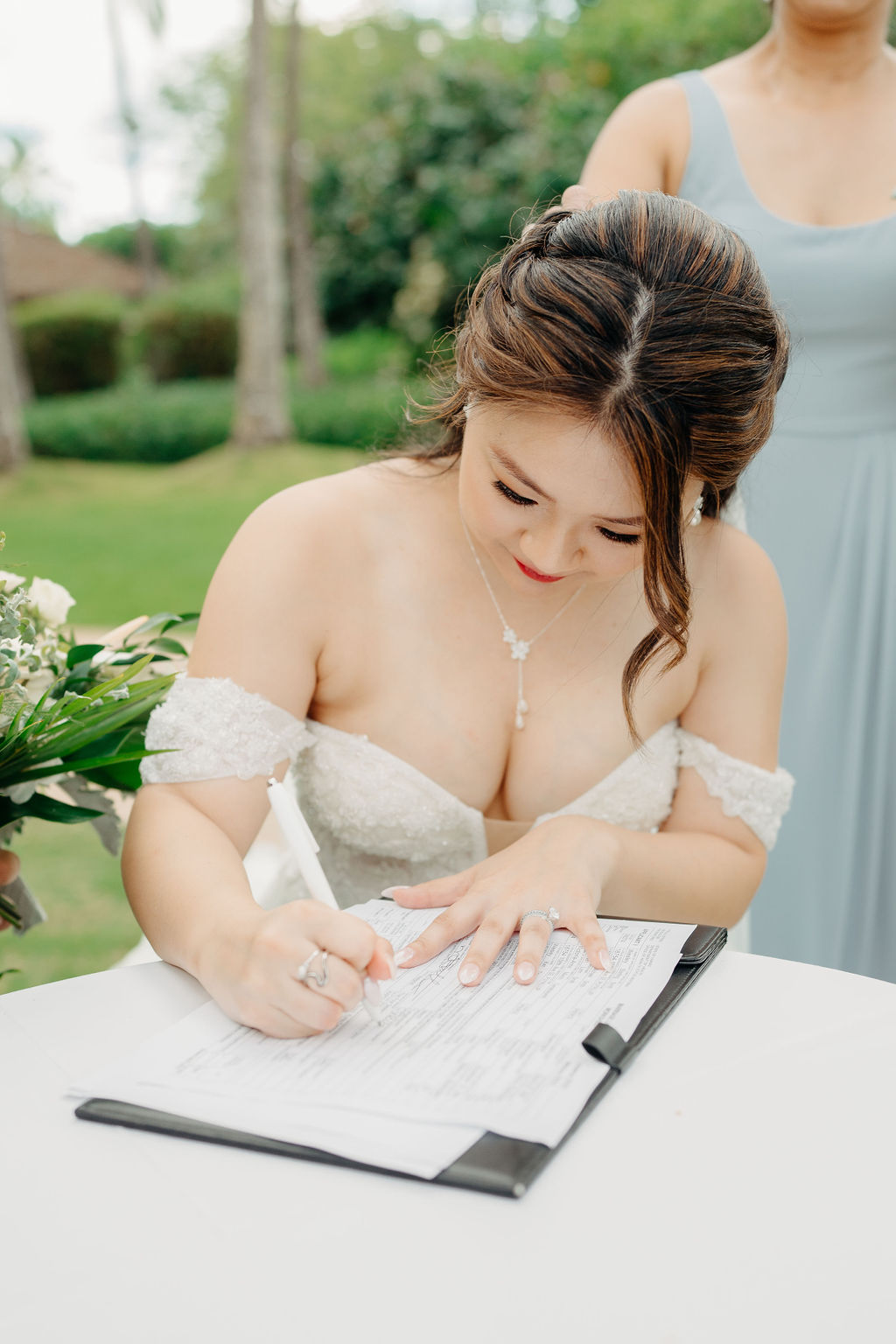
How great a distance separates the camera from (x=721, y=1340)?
708 mm

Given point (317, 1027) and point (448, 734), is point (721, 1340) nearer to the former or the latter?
point (317, 1027)

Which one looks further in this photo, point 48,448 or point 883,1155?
point 48,448

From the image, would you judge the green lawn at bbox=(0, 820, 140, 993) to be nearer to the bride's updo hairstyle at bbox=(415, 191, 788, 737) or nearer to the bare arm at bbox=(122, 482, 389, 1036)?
the bare arm at bbox=(122, 482, 389, 1036)

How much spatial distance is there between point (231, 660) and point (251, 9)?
9257 mm

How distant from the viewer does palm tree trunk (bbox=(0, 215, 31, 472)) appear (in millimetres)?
10258

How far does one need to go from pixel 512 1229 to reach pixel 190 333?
551 inches

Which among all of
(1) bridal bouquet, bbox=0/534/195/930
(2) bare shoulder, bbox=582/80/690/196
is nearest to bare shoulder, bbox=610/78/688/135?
(2) bare shoulder, bbox=582/80/690/196

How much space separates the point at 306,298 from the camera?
12.1 meters

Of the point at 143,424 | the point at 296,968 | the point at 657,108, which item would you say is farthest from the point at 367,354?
the point at 296,968

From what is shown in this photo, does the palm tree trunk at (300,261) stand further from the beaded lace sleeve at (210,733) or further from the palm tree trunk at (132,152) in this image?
the beaded lace sleeve at (210,733)

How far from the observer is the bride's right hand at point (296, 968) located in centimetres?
98

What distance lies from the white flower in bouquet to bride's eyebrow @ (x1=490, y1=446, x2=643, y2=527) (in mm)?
559

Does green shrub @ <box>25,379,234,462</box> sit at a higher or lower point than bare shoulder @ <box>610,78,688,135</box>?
lower

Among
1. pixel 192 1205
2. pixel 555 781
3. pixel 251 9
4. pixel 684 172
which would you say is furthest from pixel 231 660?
pixel 251 9
